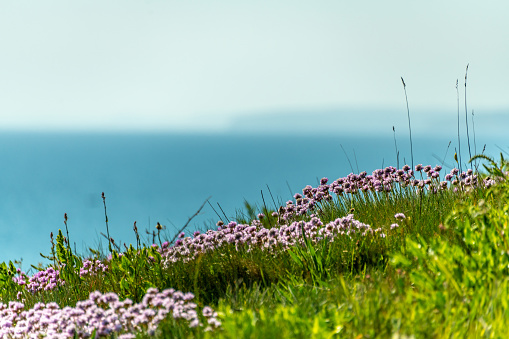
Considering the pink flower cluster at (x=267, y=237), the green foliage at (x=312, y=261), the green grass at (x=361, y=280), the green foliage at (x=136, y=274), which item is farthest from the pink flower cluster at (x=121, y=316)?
the pink flower cluster at (x=267, y=237)

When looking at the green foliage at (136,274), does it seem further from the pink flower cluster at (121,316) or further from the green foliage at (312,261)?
the green foliage at (312,261)

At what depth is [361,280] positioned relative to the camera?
449 cm

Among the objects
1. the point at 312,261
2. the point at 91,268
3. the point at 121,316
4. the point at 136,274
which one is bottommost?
the point at 91,268

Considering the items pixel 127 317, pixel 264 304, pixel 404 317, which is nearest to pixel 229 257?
pixel 264 304

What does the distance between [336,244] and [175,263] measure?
183 centimetres

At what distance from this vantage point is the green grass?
9.80 ft

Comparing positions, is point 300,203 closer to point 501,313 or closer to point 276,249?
point 276,249

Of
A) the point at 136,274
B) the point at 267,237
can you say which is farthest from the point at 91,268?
the point at 267,237

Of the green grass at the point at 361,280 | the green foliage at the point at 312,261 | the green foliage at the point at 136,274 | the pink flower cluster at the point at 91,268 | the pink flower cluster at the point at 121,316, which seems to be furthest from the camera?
the pink flower cluster at the point at 91,268

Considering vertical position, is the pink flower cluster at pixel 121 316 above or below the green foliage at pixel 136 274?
above

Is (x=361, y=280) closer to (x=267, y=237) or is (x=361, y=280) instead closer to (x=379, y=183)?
(x=267, y=237)

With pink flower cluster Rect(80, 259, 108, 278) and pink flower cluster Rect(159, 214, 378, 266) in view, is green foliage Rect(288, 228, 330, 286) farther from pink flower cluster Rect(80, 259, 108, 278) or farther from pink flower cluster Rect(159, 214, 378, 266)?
pink flower cluster Rect(80, 259, 108, 278)

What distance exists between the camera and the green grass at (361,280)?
2988 millimetres

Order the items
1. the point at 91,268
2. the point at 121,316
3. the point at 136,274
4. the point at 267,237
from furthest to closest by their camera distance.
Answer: the point at 91,268
the point at 267,237
the point at 136,274
the point at 121,316
